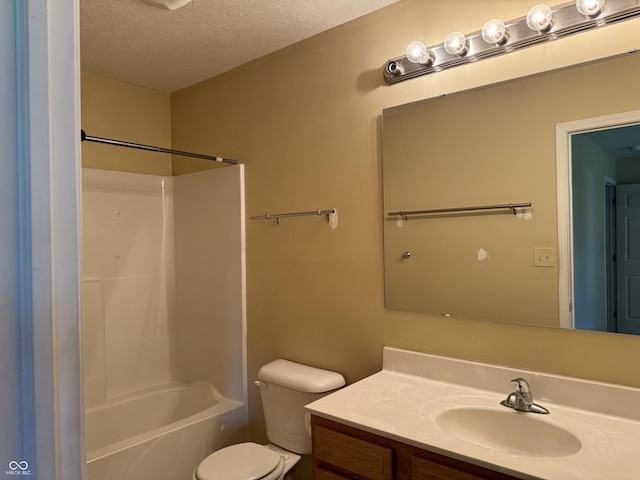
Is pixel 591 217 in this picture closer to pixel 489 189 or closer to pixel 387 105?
pixel 489 189

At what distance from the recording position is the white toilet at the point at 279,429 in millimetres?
1917

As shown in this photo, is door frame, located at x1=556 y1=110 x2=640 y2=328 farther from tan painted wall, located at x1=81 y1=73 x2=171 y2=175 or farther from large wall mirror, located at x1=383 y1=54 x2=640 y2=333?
tan painted wall, located at x1=81 y1=73 x2=171 y2=175

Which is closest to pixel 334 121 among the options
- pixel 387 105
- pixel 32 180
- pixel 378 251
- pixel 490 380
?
pixel 387 105

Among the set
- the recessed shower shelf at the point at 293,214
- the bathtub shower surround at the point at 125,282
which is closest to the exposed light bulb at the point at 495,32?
the recessed shower shelf at the point at 293,214

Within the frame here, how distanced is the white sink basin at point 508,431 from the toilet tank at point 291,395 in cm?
65

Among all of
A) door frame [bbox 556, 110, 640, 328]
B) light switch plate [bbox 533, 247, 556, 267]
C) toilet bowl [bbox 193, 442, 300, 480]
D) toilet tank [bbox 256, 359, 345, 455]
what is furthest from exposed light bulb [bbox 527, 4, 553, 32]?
toilet bowl [bbox 193, 442, 300, 480]

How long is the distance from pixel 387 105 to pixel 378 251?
25.7 inches

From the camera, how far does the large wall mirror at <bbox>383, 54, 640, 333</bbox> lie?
1488 millimetres

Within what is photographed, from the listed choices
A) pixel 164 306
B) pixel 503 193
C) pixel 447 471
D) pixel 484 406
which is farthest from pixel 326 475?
pixel 164 306

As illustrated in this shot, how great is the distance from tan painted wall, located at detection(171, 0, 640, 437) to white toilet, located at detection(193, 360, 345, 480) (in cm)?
16

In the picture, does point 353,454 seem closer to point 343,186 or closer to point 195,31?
point 343,186

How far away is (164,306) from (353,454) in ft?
6.51

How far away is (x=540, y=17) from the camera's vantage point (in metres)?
1.53

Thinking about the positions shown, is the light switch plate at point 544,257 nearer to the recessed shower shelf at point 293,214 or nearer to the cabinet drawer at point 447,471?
the cabinet drawer at point 447,471
